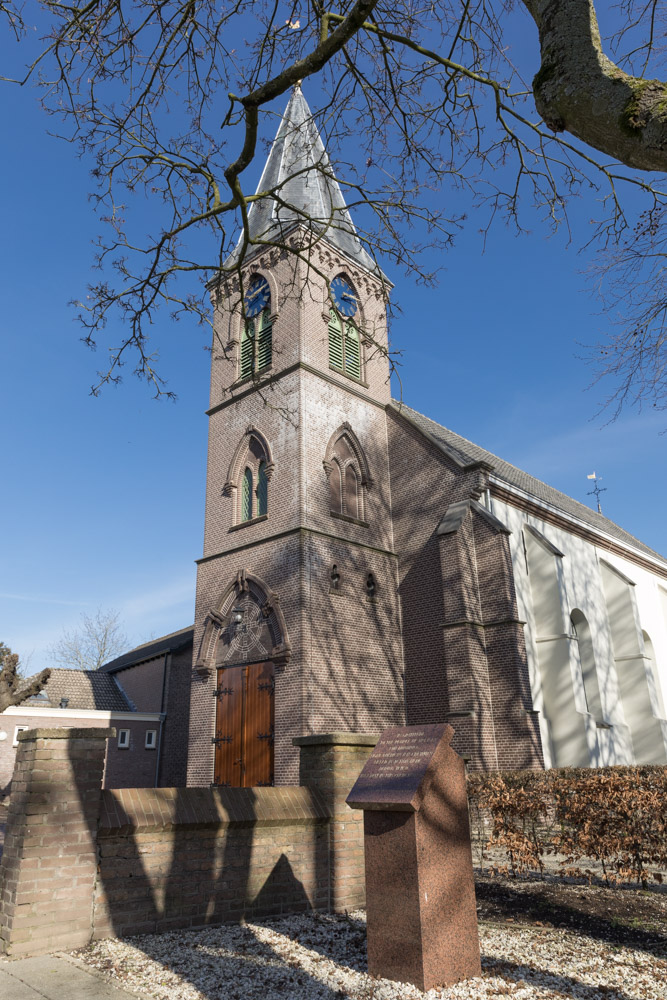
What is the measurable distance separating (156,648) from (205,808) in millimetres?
24907

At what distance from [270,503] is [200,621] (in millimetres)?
3936

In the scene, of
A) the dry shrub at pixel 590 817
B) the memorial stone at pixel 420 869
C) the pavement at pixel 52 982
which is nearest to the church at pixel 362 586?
the dry shrub at pixel 590 817

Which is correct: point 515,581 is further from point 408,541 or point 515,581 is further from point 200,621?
point 200,621

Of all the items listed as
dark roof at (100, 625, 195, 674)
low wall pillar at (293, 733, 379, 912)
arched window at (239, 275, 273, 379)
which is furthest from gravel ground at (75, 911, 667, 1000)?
dark roof at (100, 625, 195, 674)

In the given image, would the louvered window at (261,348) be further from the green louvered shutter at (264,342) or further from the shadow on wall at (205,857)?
the shadow on wall at (205,857)

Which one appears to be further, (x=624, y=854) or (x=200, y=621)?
(x=200, y=621)

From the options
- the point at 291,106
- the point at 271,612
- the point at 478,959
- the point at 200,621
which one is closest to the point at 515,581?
the point at 271,612

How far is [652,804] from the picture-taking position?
8.55 metres

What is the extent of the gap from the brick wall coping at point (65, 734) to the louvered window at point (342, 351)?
15571mm

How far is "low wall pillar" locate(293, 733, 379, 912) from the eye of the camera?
7.86 m

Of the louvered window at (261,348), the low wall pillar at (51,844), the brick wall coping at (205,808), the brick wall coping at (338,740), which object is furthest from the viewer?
the louvered window at (261,348)

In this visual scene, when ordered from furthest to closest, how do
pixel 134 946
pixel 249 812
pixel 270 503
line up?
pixel 270 503, pixel 249 812, pixel 134 946

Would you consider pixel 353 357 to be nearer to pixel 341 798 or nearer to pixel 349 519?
pixel 349 519

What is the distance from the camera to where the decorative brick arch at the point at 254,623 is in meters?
17.3
